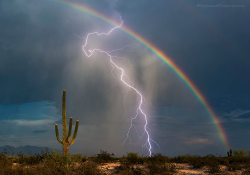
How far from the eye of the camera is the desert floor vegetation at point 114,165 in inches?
424

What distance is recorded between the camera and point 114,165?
14156 mm

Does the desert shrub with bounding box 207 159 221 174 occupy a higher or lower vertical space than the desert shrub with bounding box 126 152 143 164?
lower

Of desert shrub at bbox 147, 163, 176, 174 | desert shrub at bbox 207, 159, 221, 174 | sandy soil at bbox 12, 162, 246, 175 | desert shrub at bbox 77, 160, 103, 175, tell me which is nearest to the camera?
desert shrub at bbox 77, 160, 103, 175

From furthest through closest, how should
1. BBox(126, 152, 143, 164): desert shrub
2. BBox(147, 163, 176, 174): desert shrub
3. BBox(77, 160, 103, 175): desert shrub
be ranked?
BBox(126, 152, 143, 164): desert shrub, BBox(147, 163, 176, 174): desert shrub, BBox(77, 160, 103, 175): desert shrub

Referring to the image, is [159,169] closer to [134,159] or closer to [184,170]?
[184,170]

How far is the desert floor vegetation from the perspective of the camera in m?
10.8

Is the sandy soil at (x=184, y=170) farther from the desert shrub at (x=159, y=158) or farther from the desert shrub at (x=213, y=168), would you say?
the desert shrub at (x=159, y=158)

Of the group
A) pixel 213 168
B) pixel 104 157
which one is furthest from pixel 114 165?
pixel 213 168

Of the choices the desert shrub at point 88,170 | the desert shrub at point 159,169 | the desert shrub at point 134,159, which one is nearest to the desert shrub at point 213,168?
the desert shrub at point 159,169

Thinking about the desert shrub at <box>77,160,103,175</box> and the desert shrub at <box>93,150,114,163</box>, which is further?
the desert shrub at <box>93,150,114,163</box>

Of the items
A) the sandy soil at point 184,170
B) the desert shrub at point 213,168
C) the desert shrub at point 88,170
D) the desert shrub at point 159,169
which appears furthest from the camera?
the desert shrub at point 213,168

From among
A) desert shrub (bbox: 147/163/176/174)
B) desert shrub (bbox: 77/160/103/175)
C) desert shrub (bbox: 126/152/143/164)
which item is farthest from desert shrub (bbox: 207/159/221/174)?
desert shrub (bbox: 77/160/103/175)

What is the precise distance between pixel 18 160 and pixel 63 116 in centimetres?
497

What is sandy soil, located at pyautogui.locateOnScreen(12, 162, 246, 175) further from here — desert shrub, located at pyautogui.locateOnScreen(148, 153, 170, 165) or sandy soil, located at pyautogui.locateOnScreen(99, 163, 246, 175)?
desert shrub, located at pyautogui.locateOnScreen(148, 153, 170, 165)
